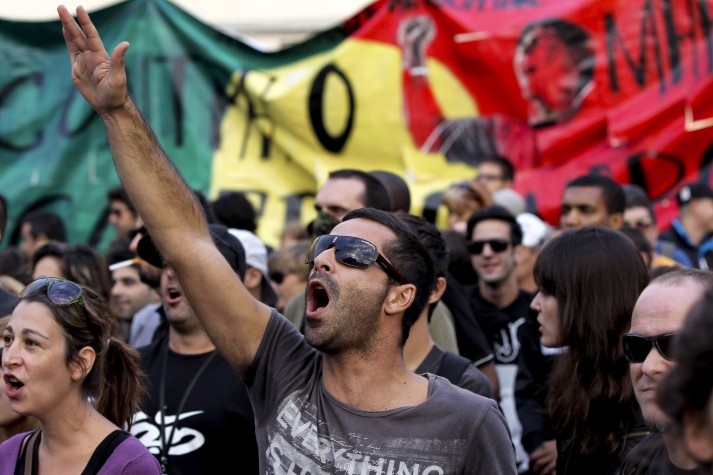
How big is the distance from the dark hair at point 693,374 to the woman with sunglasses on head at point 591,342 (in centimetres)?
200

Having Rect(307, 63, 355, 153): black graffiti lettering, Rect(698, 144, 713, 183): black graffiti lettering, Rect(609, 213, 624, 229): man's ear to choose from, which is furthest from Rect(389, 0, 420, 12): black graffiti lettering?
Rect(609, 213, 624, 229): man's ear

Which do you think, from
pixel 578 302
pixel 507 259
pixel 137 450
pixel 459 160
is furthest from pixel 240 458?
pixel 459 160

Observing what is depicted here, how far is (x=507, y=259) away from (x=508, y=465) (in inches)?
127

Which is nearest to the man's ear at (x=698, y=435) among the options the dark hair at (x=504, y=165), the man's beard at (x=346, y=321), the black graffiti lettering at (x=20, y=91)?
the man's beard at (x=346, y=321)

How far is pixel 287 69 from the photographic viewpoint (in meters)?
8.77

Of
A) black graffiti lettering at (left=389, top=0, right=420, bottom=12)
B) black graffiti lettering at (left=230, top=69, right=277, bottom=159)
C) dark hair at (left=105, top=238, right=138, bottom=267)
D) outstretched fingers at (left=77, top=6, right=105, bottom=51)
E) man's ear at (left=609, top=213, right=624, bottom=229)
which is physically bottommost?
man's ear at (left=609, top=213, right=624, bottom=229)

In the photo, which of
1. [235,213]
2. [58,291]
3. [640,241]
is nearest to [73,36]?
[58,291]

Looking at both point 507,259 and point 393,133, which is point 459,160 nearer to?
point 393,133

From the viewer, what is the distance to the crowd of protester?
Result: 8.80ft

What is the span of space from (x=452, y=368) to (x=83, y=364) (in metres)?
1.23

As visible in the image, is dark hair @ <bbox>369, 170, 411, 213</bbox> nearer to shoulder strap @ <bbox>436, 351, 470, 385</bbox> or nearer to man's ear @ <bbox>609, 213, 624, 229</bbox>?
man's ear @ <bbox>609, 213, 624, 229</bbox>

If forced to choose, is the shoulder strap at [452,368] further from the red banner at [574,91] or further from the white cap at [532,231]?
the red banner at [574,91]

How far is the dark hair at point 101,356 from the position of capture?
3.38 meters

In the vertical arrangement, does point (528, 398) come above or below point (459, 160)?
below
